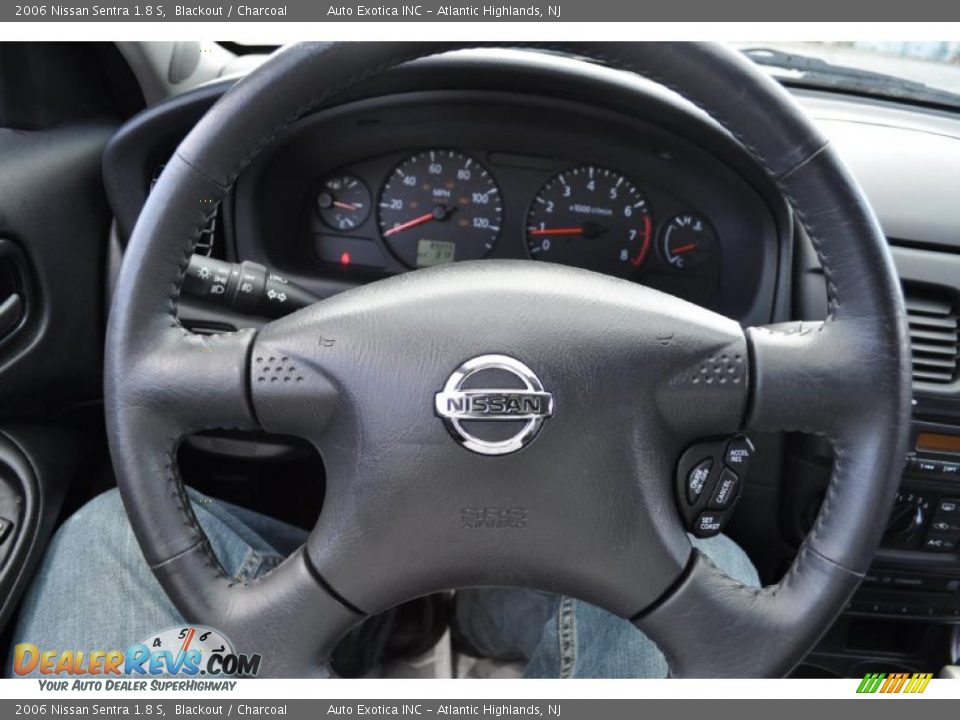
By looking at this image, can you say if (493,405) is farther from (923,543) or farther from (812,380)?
(923,543)

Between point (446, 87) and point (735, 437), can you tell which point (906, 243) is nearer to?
point (735, 437)

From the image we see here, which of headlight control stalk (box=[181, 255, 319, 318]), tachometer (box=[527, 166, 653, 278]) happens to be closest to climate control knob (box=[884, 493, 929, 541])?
tachometer (box=[527, 166, 653, 278])

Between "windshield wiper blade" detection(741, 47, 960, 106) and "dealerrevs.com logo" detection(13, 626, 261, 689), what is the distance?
1.43m

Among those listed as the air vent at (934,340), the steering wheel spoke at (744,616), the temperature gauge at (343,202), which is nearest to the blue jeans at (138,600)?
the steering wheel spoke at (744,616)

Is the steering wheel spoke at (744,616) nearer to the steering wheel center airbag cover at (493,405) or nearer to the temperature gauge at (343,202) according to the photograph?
the steering wheel center airbag cover at (493,405)

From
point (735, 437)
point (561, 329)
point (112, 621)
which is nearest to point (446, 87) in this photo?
point (561, 329)

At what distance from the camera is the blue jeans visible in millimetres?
1018

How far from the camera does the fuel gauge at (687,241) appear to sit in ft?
4.81

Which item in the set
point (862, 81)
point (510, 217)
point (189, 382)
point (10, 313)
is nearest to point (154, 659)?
point (189, 382)

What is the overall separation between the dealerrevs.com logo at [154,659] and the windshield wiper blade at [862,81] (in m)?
1.43

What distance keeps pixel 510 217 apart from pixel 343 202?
0.32 m

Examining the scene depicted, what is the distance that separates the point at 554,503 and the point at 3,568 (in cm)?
76

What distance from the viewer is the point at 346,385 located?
0.87 m

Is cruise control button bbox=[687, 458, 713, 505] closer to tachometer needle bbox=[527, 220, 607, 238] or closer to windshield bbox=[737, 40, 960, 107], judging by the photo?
tachometer needle bbox=[527, 220, 607, 238]
